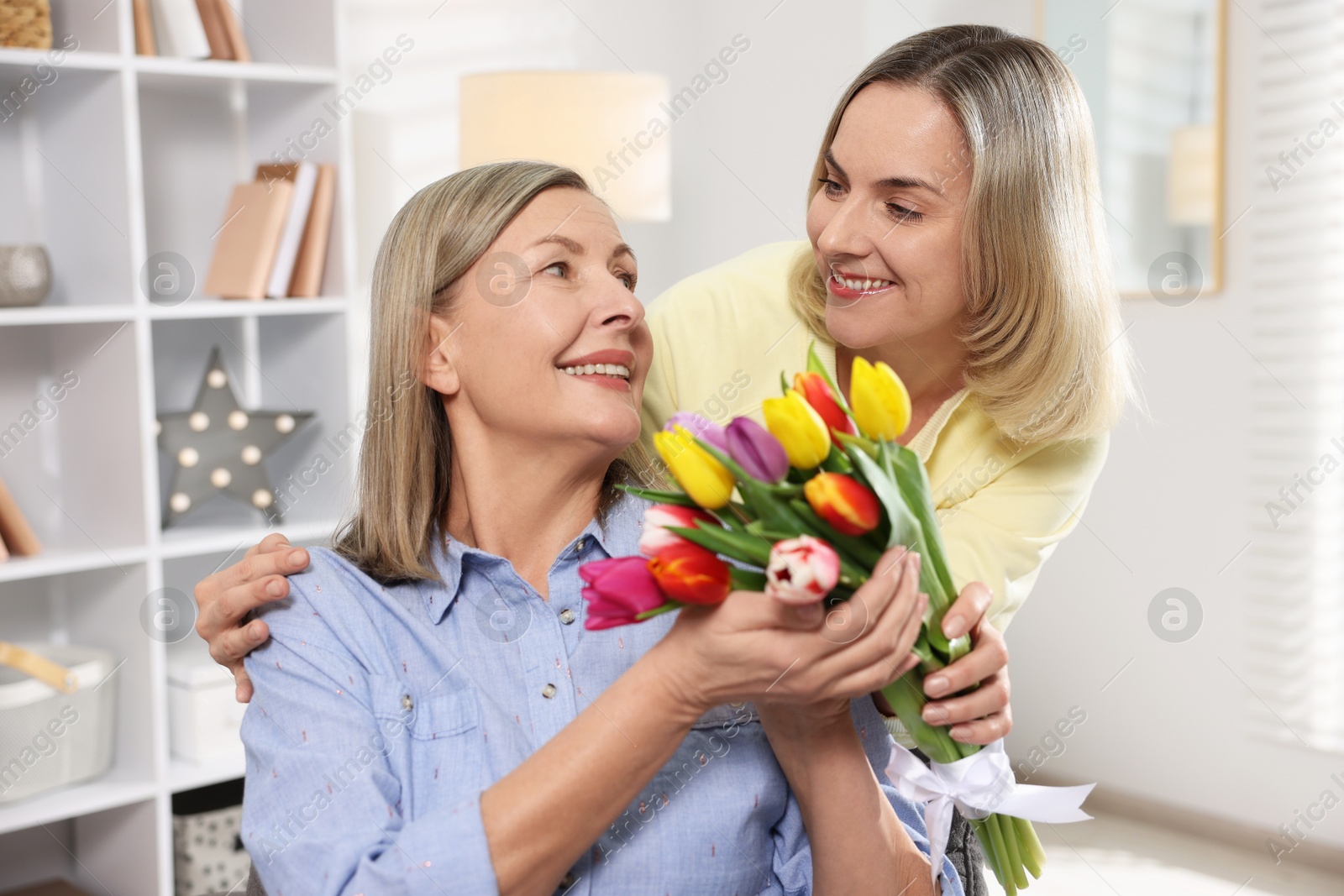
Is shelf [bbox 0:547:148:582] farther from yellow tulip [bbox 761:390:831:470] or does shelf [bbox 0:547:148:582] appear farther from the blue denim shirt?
yellow tulip [bbox 761:390:831:470]

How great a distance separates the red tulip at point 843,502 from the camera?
0.92m

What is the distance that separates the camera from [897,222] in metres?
1.62

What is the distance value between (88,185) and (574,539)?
1.90m

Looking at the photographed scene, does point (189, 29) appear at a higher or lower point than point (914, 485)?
higher

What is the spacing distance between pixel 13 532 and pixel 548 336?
1.80 metres

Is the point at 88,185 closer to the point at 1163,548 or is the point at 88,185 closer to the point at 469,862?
the point at 469,862

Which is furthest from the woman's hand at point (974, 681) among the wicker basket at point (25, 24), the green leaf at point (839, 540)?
the wicker basket at point (25, 24)

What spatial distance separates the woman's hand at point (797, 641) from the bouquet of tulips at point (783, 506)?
3 centimetres

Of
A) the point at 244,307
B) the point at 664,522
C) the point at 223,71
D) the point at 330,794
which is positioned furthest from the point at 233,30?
the point at 664,522

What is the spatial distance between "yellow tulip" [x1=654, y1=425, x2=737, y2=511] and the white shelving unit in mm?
2000

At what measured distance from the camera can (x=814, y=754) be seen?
1.25 m

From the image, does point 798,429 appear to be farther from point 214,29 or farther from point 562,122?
point 214,29

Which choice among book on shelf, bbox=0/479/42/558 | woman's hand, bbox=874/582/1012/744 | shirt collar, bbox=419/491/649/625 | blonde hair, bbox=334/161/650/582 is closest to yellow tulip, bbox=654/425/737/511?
woman's hand, bbox=874/582/1012/744

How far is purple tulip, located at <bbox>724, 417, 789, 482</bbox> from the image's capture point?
932 millimetres
